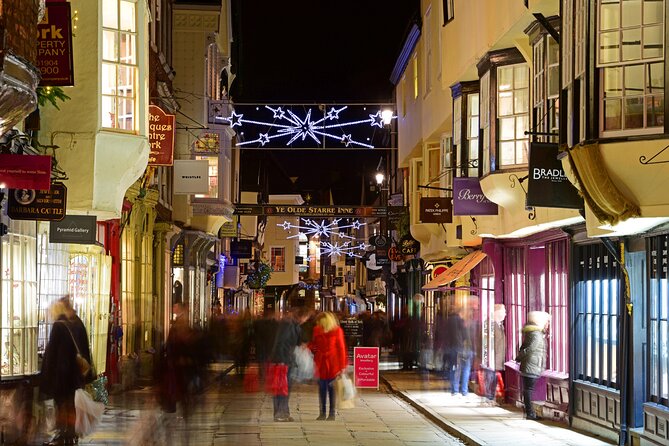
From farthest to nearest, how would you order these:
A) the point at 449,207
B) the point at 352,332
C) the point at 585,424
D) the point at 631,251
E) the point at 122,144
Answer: the point at 352,332, the point at 449,207, the point at 122,144, the point at 585,424, the point at 631,251

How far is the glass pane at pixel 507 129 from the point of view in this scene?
2323 cm

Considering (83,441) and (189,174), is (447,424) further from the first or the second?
(189,174)

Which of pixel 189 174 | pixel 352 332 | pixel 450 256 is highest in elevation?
pixel 189 174

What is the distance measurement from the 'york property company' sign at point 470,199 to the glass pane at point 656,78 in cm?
979

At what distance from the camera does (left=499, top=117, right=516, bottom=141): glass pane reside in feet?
76.2

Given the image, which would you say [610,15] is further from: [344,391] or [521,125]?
[344,391]

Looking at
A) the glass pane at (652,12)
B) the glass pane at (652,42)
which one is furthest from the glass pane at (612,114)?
the glass pane at (652,12)

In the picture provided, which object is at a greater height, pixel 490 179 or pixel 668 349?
pixel 490 179

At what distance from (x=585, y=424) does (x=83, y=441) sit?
851cm

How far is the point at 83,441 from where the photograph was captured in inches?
747

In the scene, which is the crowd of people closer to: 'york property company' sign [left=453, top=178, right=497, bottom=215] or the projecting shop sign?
'york property company' sign [left=453, top=178, right=497, bottom=215]

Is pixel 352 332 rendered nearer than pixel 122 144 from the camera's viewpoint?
No

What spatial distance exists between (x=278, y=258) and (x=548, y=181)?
280 feet

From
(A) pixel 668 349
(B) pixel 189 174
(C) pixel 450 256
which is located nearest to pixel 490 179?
(A) pixel 668 349
